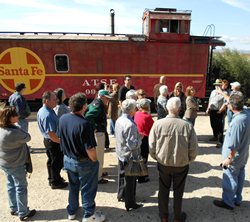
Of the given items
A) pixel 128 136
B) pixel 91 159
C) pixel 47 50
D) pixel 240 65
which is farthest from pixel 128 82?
pixel 240 65

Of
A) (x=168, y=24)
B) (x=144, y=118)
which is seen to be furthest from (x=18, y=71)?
(x=144, y=118)

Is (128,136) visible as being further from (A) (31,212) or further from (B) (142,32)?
(B) (142,32)

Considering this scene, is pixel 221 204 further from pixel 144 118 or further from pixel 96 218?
pixel 96 218

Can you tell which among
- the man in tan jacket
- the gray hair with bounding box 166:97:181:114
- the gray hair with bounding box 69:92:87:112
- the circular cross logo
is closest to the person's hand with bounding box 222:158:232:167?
the man in tan jacket

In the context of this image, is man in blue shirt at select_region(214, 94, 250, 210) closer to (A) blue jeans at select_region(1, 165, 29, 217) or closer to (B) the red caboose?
(A) blue jeans at select_region(1, 165, 29, 217)

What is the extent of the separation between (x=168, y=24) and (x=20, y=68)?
7.37m

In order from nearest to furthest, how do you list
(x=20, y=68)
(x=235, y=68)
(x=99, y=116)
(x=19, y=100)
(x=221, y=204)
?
(x=221, y=204)
(x=99, y=116)
(x=19, y=100)
(x=20, y=68)
(x=235, y=68)

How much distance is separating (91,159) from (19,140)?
1.07 m

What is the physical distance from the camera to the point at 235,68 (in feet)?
60.5

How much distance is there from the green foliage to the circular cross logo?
11.8 metres

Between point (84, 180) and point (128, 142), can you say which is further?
point (128, 142)

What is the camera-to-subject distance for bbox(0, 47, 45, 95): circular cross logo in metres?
12.1

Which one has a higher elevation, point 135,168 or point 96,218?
point 135,168

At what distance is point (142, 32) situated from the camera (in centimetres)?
1445
